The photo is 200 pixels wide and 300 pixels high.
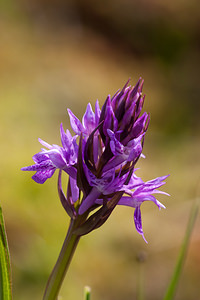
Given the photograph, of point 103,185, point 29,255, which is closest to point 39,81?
point 29,255

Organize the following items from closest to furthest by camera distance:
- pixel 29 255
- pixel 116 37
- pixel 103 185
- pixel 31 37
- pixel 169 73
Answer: pixel 103 185, pixel 29 255, pixel 31 37, pixel 169 73, pixel 116 37

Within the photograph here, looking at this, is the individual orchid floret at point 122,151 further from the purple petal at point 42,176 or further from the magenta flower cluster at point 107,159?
the purple petal at point 42,176

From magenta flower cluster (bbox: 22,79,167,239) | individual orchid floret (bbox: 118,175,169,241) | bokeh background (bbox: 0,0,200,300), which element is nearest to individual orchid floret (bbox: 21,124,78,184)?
magenta flower cluster (bbox: 22,79,167,239)

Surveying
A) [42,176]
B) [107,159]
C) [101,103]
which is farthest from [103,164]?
[101,103]

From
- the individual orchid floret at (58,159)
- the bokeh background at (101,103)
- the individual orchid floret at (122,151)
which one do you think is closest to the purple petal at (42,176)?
the individual orchid floret at (58,159)

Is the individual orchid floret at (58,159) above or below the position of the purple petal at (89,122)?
below

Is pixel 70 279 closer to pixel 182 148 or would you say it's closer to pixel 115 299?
pixel 115 299

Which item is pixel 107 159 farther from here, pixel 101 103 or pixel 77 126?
pixel 101 103
